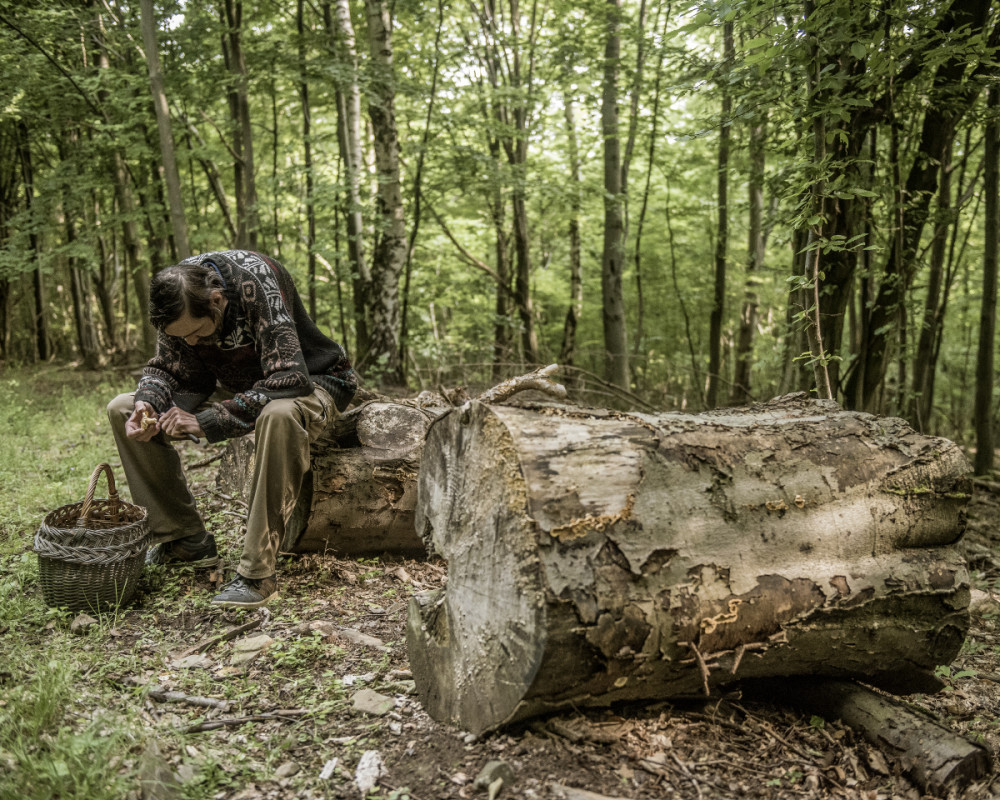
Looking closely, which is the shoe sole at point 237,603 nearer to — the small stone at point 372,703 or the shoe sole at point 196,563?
the shoe sole at point 196,563

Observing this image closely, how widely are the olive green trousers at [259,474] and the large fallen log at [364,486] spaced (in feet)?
0.50

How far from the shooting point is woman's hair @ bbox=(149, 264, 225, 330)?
2887 mm

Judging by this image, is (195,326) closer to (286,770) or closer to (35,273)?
(286,770)

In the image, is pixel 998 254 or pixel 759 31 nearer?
pixel 759 31

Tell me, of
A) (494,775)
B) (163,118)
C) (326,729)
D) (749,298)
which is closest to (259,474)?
(326,729)

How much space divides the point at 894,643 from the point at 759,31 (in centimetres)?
279

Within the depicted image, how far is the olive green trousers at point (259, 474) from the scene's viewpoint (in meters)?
3.08

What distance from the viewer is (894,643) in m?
2.29

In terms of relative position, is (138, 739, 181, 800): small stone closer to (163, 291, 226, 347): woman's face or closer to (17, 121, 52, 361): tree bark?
(163, 291, 226, 347): woman's face

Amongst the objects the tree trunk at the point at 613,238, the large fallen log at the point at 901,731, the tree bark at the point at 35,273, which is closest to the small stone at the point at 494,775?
the large fallen log at the point at 901,731

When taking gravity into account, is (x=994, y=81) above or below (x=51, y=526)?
above

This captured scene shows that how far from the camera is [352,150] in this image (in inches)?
347

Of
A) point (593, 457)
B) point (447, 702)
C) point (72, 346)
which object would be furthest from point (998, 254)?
point (72, 346)

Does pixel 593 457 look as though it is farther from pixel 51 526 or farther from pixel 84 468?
pixel 84 468
